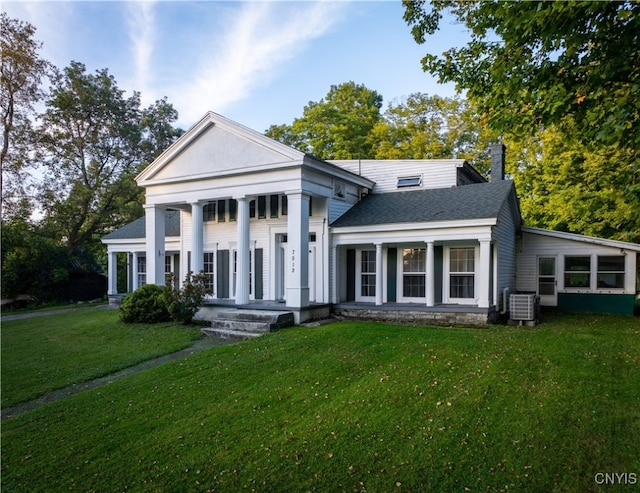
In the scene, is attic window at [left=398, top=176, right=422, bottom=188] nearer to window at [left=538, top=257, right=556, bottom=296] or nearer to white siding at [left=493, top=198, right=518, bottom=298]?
white siding at [left=493, top=198, right=518, bottom=298]

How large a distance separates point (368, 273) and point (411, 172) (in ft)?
15.9

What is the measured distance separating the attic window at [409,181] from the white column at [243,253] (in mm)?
6367

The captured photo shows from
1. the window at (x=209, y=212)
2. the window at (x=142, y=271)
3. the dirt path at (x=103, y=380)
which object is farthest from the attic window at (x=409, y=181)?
the window at (x=142, y=271)

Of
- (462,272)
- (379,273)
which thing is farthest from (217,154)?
(462,272)

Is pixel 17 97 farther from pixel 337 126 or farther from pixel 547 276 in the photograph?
pixel 547 276

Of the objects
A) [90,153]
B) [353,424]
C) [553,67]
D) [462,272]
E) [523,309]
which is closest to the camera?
[353,424]

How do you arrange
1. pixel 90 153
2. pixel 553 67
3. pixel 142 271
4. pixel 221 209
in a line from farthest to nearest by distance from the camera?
pixel 90 153
pixel 142 271
pixel 221 209
pixel 553 67

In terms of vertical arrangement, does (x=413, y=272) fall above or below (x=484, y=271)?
below

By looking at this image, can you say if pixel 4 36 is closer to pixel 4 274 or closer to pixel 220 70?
pixel 4 274

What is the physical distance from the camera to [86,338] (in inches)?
440

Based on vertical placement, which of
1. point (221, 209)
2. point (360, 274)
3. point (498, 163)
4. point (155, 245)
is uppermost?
point (498, 163)

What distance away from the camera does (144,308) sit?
12836mm

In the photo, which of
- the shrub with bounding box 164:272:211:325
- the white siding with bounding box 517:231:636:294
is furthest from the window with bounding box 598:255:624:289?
the shrub with bounding box 164:272:211:325

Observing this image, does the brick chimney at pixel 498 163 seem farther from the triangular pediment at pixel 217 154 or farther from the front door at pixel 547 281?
the triangular pediment at pixel 217 154
